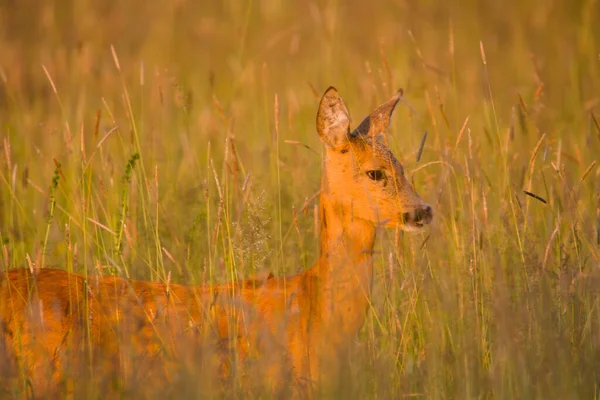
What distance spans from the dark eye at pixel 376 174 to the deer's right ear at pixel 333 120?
0.74 feet

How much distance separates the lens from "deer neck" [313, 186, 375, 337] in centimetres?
463

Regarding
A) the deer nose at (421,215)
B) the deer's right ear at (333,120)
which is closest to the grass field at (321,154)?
the deer nose at (421,215)

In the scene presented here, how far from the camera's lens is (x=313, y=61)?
1180 centimetres

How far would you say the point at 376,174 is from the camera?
523 centimetres

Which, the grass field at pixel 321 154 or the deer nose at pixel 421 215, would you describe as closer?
the grass field at pixel 321 154

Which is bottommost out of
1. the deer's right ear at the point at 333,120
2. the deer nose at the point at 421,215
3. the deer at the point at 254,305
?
the deer at the point at 254,305

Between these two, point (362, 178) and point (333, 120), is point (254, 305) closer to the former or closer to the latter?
point (362, 178)

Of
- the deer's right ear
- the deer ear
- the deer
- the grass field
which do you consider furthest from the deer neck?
the deer ear

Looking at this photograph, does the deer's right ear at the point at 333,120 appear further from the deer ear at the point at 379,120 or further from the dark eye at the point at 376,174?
the deer ear at the point at 379,120

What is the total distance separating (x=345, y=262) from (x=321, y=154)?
2.93 ft

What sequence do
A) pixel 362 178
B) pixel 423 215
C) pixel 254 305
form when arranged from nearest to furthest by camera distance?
pixel 254 305, pixel 423 215, pixel 362 178

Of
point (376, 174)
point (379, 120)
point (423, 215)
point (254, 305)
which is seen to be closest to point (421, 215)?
point (423, 215)

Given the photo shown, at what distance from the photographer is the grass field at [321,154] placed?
428cm

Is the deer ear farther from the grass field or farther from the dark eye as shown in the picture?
the dark eye
